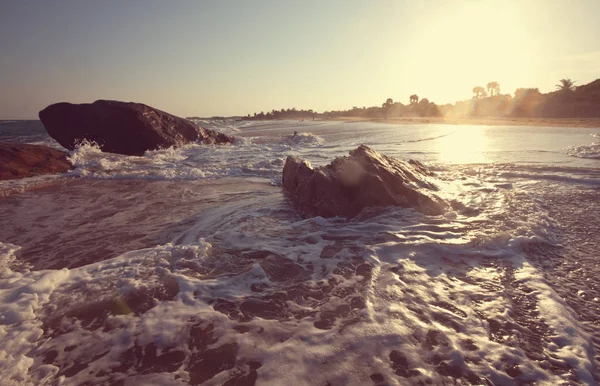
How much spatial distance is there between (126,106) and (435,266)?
14.7 metres

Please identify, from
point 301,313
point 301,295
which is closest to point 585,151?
point 301,295

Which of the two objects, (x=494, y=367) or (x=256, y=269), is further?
(x=256, y=269)

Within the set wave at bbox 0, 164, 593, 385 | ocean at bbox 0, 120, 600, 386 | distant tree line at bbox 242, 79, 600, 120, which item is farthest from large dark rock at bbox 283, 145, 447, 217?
distant tree line at bbox 242, 79, 600, 120

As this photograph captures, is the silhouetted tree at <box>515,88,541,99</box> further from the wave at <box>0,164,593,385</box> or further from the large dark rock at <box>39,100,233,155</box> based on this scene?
the wave at <box>0,164,593,385</box>

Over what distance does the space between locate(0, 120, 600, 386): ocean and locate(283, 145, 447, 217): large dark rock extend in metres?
0.23

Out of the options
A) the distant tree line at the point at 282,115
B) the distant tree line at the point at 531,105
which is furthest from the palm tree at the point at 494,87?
the distant tree line at the point at 282,115

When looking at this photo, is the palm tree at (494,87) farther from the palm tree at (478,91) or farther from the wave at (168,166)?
the wave at (168,166)

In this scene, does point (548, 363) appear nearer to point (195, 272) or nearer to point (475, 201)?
point (195, 272)

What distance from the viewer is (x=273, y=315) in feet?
7.89

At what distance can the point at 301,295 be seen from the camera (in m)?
2.68

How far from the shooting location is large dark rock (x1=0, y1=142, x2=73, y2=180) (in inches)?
320

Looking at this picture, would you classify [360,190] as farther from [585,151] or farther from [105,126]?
[105,126]

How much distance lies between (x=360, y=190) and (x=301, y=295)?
103 inches

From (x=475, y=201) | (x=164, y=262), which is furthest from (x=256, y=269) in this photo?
(x=475, y=201)
